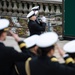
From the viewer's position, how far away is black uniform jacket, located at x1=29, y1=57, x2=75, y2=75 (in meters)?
4.58

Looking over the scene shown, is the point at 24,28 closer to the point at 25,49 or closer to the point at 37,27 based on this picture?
the point at 37,27

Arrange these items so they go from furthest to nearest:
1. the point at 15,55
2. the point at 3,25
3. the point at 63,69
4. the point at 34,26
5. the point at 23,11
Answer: the point at 23,11
the point at 34,26
the point at 3,25
the point at 15,55
the point at 63,69

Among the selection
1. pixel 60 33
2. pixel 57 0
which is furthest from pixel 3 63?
pixel 57 0

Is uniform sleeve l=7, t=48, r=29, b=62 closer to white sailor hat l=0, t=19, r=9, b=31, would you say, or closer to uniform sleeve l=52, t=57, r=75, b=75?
white sailor hat l=0, t=19, r=9, b=31

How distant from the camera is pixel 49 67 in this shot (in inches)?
182

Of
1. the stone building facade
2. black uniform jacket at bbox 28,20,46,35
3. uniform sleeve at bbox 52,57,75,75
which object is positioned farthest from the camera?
the stone building facade

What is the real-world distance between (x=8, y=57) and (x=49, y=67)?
90 cm

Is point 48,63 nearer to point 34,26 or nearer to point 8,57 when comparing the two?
point 8,57

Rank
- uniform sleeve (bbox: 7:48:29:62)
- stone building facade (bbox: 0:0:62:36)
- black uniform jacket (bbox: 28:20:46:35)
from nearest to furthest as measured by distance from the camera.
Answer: uniform sleeve (bbox: 7:48:29:62)
black uniform jacket (bbox: 28:20:46:35)
stone building facade (bbox: 0:0:62:36)

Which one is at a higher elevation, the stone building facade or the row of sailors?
the row of sailors

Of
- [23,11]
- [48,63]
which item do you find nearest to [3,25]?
[48,63]


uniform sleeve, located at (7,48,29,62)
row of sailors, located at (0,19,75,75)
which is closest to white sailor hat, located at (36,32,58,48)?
row of sailors, located at (0,19,75,75)

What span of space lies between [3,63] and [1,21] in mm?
658

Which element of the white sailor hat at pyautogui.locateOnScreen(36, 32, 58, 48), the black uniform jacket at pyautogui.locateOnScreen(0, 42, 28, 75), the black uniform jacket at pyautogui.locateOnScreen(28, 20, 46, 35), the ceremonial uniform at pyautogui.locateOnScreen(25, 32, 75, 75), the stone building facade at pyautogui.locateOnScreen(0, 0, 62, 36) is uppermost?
the white sailor hat at pyautogui.locateOnScreen(36, 32, 58, 48)
